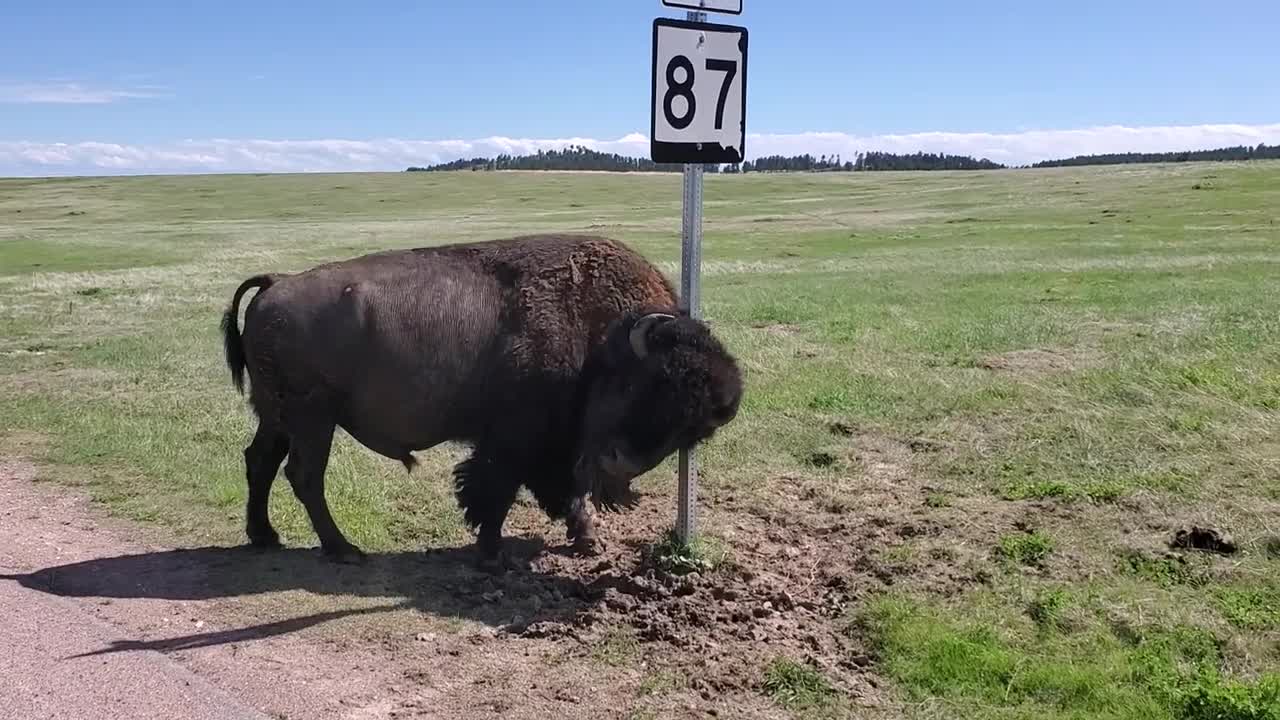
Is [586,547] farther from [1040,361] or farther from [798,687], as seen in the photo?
[1040,361]

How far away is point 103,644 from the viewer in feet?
20.3

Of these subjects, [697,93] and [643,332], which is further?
[643,332]

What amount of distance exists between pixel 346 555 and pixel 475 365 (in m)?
1.62

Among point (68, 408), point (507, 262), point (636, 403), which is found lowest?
point (68, 408)

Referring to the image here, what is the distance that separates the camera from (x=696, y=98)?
670 cm

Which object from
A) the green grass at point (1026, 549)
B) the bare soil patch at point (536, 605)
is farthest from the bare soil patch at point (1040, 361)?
the green grass at point (1026, 549)

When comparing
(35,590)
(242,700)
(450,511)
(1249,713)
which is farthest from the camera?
(450,511)

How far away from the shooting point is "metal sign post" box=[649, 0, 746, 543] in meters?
6.58

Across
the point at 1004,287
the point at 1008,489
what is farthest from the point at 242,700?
the point at 1004,287

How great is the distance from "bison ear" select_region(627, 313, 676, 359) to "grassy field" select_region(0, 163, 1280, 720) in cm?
205

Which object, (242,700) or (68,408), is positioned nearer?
(242,700)

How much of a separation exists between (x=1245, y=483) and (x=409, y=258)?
6468 mm

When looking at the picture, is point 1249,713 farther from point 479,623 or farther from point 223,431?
point 223,431

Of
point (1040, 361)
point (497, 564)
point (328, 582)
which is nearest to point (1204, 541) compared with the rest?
point (497, 564)
